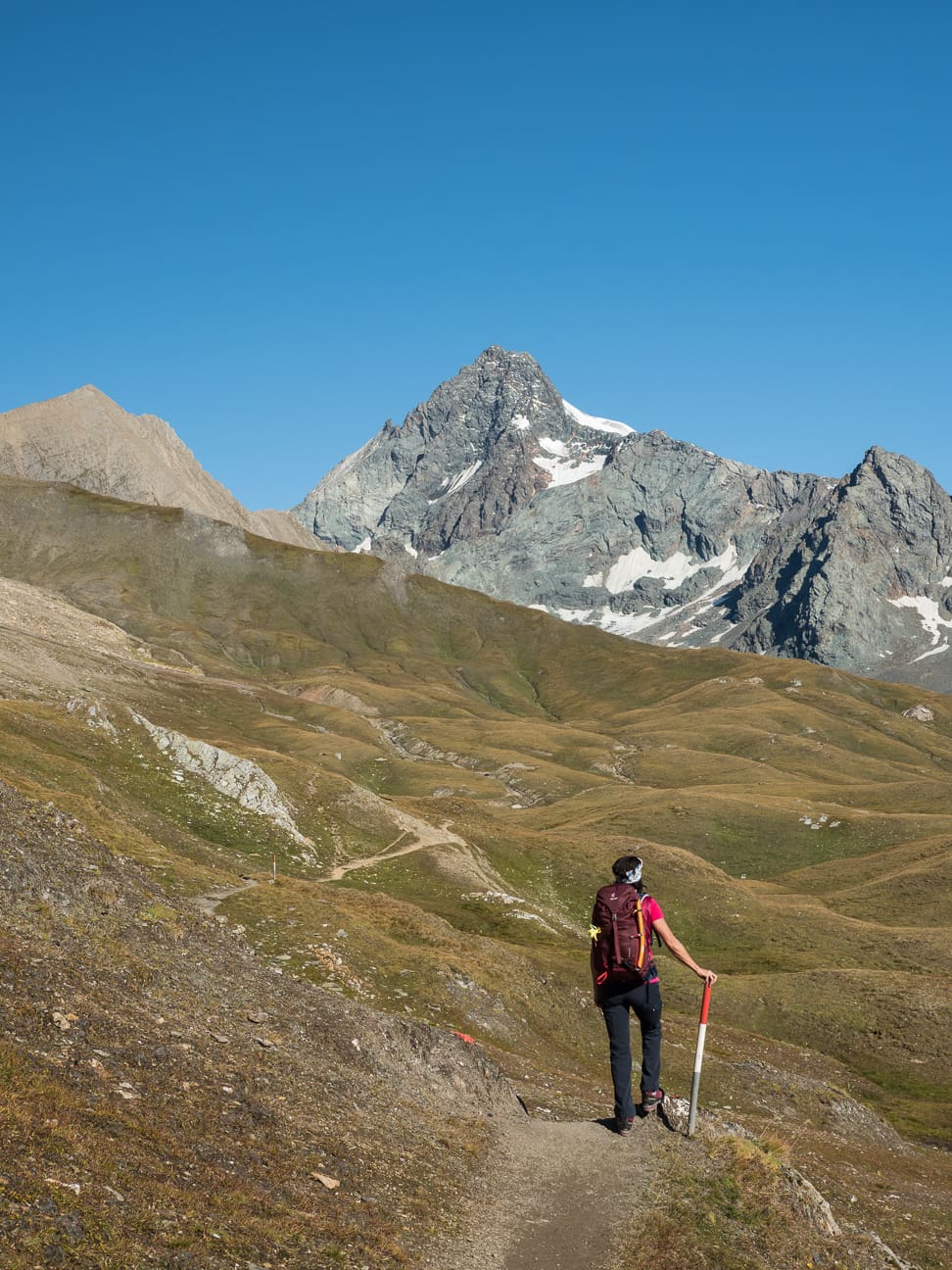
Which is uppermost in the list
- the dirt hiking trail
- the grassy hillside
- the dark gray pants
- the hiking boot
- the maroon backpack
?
the maroon backpack

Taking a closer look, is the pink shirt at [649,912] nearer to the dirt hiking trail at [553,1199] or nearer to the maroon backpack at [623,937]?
the maroon backpack at [623,937]

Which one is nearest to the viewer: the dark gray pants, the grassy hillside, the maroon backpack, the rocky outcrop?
the maroon backpack

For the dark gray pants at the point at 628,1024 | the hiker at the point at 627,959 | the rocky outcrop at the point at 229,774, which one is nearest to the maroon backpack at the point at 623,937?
the hiker at the point at 627,959

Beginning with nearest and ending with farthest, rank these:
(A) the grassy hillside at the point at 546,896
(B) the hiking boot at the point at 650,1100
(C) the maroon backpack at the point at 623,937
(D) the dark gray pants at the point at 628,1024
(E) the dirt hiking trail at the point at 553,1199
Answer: (E) the dirt hiking trail at the point at 553,1199 → (C) the maroon backpack at the point at 623,937 → (D) the dark gray pants at the point at 628,1024 → (B) the hiking boot at the point at 650,1100 → (A) the grassy hillside at the point at 546,896

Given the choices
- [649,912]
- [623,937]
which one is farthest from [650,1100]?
[649,912]

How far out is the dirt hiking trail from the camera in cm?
1487

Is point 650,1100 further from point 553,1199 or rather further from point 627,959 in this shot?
point 627,959

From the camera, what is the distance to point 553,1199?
17.4 m

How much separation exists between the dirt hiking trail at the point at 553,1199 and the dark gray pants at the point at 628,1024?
1436 mm

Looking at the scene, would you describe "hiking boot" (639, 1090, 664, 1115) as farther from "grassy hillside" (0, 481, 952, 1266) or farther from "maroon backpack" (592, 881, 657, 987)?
"grassy hillside" (0, 481, 952, 1266)

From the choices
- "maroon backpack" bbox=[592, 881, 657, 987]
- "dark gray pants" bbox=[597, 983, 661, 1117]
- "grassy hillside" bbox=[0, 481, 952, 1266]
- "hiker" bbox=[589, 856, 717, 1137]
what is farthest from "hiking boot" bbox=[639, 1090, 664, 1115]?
"grassy hillside" bbox=[0, 481, 952, 1266]

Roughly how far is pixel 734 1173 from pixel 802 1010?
2468 inches

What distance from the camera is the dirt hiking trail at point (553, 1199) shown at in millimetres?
14867

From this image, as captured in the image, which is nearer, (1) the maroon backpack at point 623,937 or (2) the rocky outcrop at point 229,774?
(1) the maroon backpack at point 623,937
